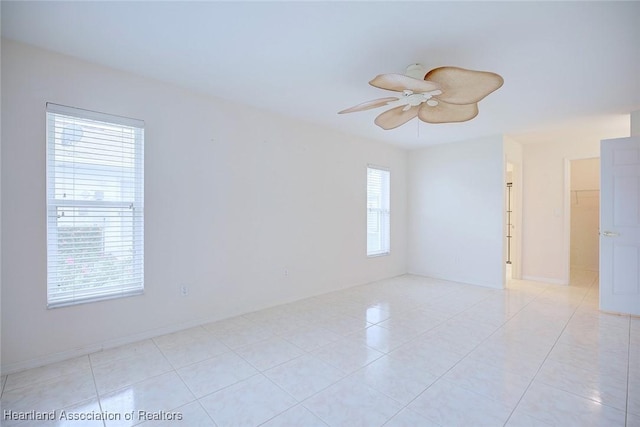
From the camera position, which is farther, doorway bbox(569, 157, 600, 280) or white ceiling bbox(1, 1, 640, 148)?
doorway bbox(569, 157, 600, 280)

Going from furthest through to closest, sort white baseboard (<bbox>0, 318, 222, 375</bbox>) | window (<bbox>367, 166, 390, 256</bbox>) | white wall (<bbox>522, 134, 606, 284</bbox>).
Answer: window (<bbox>367, 166, 390, 256</bbox>), white wall (<bbox>522, 134, 606, 284</bbox>), white baseboard (<bbox>0, 318, 222, 375</bbox>)

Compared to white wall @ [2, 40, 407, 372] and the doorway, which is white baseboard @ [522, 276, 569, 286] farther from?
white wall @ [2, 40, 407, 372]

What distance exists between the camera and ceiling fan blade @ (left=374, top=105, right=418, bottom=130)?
8.85 feet

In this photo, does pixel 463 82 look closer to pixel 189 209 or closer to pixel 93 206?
pixel 189 209

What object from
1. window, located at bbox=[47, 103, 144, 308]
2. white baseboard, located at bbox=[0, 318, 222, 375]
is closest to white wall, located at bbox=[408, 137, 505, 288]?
white baseboard, located at bbox=[0, 318, 222, 375]

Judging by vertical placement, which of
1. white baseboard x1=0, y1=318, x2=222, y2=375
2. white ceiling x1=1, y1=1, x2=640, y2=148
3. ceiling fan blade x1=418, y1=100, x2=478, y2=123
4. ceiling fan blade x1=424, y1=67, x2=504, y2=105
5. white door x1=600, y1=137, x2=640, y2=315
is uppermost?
white ceiling x1=1, y1=1, x2=640, y2=148

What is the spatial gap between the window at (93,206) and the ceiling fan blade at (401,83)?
2.21 metres

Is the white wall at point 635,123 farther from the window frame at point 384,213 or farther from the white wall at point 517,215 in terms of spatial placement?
the window frame at point 384,213

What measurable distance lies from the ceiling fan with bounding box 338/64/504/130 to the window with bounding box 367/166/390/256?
2.24 meters

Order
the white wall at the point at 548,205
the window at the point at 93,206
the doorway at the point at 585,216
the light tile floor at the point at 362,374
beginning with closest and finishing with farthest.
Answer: the light tile floor at the point at 362,374, the window at the point at 93,206, the white wall at the point at 548,205, the doorway at the point at 585,216

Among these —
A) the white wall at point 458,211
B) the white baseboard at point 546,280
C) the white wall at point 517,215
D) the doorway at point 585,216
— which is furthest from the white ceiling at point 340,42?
the doorway at point 585,216

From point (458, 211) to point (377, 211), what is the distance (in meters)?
1.38

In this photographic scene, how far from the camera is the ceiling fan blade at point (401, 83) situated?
1919 mm

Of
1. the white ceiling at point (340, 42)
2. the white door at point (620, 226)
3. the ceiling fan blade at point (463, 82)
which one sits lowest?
the white door at point (620, 226)
